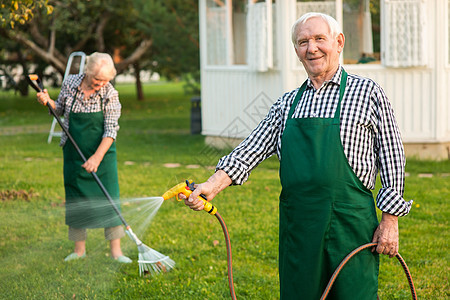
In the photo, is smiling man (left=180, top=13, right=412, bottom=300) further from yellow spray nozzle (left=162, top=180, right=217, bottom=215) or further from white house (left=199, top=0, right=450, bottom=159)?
white house (left=199, top=0, right=450, bottom=159)

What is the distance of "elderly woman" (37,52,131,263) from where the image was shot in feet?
18.8

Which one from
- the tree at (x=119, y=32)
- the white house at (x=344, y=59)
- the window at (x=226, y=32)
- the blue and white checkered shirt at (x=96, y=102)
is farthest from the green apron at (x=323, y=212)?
the tree at (x=119, y=32)

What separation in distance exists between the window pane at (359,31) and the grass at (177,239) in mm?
2808

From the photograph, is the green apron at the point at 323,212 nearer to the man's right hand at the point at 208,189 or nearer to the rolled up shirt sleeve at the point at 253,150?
the rolled up shirt sleeve at the point at 253,150

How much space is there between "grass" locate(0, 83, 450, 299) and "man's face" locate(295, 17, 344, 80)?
869 millimetres

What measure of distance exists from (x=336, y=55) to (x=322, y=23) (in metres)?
0.18

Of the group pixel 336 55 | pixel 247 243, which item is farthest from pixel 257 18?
pixel 336 55

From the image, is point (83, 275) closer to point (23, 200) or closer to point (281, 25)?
point (23, 200)

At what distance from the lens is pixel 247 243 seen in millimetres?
6402

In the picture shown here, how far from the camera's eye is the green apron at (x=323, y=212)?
9.53 ft

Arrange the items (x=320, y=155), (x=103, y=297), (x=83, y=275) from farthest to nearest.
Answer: (x=83, y=275), (x=103, y=297), (x=320, y=155)

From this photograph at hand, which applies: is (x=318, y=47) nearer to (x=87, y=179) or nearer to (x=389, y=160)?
(x=389, y=160)

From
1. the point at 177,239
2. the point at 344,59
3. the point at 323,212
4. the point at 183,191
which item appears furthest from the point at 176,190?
the point at 344,59

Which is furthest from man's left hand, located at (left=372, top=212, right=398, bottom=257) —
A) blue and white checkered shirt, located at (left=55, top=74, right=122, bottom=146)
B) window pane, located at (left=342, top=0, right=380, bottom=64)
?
window pane, located at (left=342, top=0, right=380, bottom=64)
